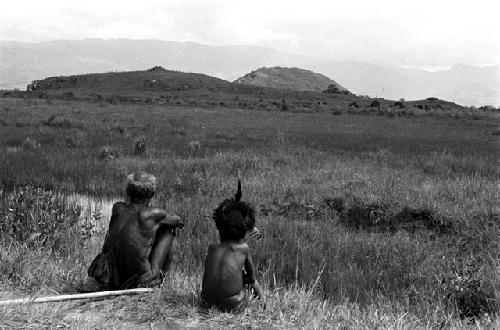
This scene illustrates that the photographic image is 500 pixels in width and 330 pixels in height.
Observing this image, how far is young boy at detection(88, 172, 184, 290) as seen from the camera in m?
4.70

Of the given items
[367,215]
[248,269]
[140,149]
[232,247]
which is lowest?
[367,215]

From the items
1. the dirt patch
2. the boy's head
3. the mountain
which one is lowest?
the dirt patch

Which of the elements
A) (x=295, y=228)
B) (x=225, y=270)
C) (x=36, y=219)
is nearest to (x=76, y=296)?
(x=225, y=270)

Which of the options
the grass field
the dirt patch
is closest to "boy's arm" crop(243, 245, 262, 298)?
the grass field

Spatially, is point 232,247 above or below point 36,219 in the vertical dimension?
above

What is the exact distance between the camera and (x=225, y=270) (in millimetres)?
4406

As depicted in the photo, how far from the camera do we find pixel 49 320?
405 centimetres

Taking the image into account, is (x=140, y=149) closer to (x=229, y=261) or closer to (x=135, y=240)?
(x=135, y=240)

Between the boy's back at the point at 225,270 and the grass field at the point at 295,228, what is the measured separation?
0.68 ft

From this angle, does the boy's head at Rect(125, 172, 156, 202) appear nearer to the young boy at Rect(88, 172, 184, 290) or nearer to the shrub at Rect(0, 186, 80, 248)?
the young boy at Rect(88, 172, 184, 290)

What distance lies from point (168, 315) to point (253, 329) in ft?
2.49

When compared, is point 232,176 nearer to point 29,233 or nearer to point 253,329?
point 29,233

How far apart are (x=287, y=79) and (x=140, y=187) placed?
147m

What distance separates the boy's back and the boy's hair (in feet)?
0.33
